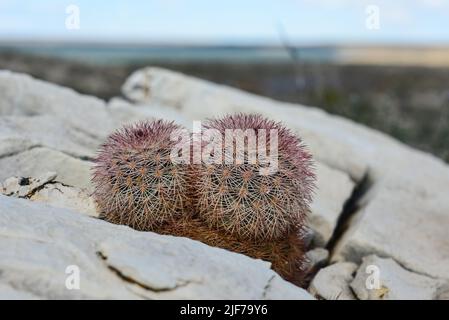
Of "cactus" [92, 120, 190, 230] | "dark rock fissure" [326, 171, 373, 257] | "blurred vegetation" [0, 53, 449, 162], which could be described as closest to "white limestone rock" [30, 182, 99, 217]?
"cactus" [92, 120, 190, 230]

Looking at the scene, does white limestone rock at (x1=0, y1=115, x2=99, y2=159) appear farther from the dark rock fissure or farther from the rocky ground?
the dark rock fissure

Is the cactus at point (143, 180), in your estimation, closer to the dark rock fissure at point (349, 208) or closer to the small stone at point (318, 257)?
the small stone at point (318, 257)

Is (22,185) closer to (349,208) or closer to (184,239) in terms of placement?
(184,239)

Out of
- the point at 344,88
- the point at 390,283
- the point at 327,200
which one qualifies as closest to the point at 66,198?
Answer: the point at 390,283

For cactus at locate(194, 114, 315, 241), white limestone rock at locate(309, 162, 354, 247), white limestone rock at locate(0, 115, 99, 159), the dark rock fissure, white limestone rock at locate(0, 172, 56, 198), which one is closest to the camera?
cactus at locate(194, 114, 315, 241)

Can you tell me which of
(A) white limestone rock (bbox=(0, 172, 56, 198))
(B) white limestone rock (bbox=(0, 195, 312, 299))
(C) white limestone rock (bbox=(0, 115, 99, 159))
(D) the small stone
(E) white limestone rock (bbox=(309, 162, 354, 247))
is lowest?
(D) the small stone

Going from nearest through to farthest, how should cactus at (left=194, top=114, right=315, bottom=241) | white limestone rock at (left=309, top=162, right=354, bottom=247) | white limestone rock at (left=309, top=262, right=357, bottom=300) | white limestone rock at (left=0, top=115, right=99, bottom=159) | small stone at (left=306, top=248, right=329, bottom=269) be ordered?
cactus at (left=194, top=114, right=315, bottom=241), white limestone rock at (left=309, top=262, right=357, bottom=300), small stone at (left=306, top=248, right=329, bottom=269), white limestone rock at (left=0, top=115, right=99, bottom=159), white limestone rock at (left=309, top=162, right=354, bottom=247)

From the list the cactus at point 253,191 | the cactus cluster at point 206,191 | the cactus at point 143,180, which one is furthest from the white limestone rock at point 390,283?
the cactus at point 143,180

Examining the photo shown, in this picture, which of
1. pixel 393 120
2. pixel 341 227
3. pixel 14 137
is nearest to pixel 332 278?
pixel 341 227
